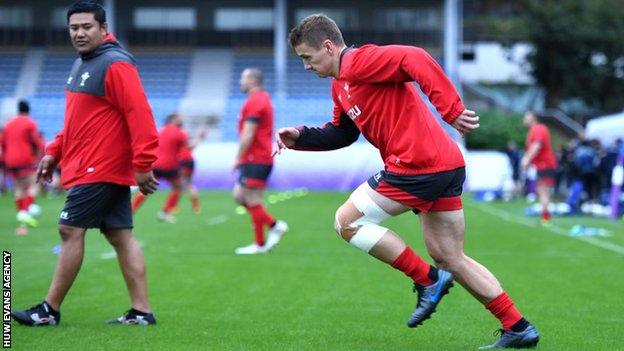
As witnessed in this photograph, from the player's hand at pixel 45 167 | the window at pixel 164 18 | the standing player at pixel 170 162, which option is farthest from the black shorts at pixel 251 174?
the window at pixel 164 18

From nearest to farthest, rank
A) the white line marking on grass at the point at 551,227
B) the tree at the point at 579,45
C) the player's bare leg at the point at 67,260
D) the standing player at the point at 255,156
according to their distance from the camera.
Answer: the player's bare leg at the point at 67,260 → the standing player at the point at 255,156 → the white line marking on grass at the point at 551,227 → the tree at the point at 579,45

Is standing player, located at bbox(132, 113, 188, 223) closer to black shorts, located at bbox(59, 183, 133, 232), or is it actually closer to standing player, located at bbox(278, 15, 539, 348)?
black shorts, located at bbox(59, 183, 133, 232)

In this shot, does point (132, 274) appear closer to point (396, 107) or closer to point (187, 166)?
point (396, 107)

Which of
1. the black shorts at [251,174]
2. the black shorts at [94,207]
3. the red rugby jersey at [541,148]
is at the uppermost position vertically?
the black shorts at [94,207]

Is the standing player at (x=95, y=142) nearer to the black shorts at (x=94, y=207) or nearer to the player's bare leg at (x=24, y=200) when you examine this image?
the black shorts at (x=94, y=207)

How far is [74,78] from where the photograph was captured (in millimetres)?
7605

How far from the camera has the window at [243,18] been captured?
5238 cm

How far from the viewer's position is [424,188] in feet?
20.7

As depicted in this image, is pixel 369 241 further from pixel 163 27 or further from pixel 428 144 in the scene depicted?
pixel 163 27

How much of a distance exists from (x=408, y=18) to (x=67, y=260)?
4562 centimetres

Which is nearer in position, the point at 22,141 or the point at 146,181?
the point at 146,181

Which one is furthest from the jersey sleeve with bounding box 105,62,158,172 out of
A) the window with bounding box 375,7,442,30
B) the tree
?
the tree

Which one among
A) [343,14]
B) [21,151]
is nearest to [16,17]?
[343,14]

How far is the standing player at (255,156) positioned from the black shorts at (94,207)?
18.3ft
